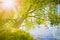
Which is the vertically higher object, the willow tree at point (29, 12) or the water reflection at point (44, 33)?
the willow tree at point (29, 12)

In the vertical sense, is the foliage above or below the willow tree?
below

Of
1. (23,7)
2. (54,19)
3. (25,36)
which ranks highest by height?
(23,7)

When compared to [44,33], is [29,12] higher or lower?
higher

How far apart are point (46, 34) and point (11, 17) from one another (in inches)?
18.3

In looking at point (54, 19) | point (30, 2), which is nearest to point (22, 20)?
point (30, 2)

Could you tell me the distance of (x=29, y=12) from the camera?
2.35 meters

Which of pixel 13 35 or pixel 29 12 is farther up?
pixel 29 12

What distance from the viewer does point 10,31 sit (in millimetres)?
2314

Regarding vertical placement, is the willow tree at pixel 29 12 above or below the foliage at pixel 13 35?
above

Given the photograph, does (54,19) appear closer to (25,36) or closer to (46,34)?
(46,34)

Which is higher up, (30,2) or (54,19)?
(30,2)

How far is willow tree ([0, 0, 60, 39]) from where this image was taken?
235 centimetres

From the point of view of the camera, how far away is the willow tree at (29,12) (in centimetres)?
235

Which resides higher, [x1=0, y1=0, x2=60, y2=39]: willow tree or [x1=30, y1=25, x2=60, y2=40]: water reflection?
[x1=0, y1=0, x2=60, y2=39]: willow tree
